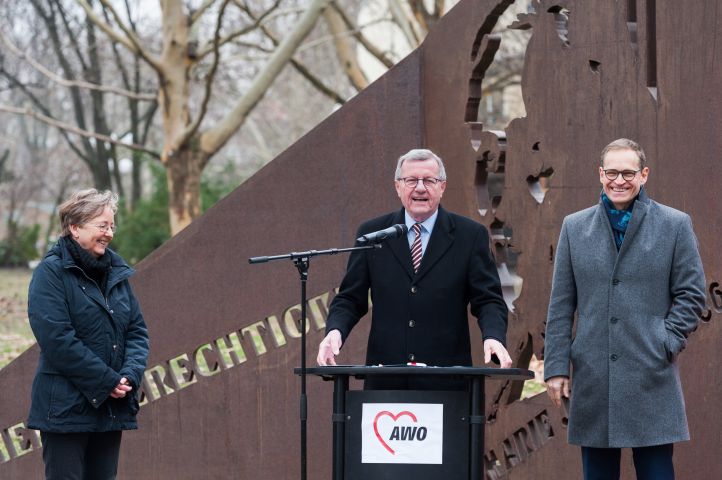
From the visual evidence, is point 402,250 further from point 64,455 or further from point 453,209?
point 453,209

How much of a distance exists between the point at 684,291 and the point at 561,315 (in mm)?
512

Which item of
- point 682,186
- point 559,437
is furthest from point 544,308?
point 682,186

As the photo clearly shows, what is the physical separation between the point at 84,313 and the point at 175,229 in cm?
995

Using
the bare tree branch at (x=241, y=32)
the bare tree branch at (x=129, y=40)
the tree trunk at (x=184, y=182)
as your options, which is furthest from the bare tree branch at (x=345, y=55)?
the bare tree branch at (x=129, y=40)

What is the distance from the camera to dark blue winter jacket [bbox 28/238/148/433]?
17.5ft

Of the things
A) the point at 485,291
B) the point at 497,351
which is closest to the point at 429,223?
the point at 485,291

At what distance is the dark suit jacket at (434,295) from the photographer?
200 inches

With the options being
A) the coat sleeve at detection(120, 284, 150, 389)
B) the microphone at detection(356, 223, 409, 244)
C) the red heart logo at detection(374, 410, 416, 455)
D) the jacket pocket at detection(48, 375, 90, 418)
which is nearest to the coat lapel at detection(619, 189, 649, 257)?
the microphone at detection(356, 223, 409, 244)

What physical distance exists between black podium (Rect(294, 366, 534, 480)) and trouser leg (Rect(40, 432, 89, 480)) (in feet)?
4.45

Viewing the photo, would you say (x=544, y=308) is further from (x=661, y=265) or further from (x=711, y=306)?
(x=661, y=265)

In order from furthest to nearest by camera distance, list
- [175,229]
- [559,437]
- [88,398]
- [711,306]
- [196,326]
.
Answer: [175,229], [196,326], [559,437], [711,306], [88,398]

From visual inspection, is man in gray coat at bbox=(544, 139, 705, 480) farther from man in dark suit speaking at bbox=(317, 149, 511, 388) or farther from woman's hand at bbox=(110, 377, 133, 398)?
woman's hand at bbox=(110, 377, 133, 398)

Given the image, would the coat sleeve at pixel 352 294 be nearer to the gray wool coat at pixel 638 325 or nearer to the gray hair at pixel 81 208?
the gray wool coat at pixel 638 325

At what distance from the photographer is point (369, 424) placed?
15.6ft
